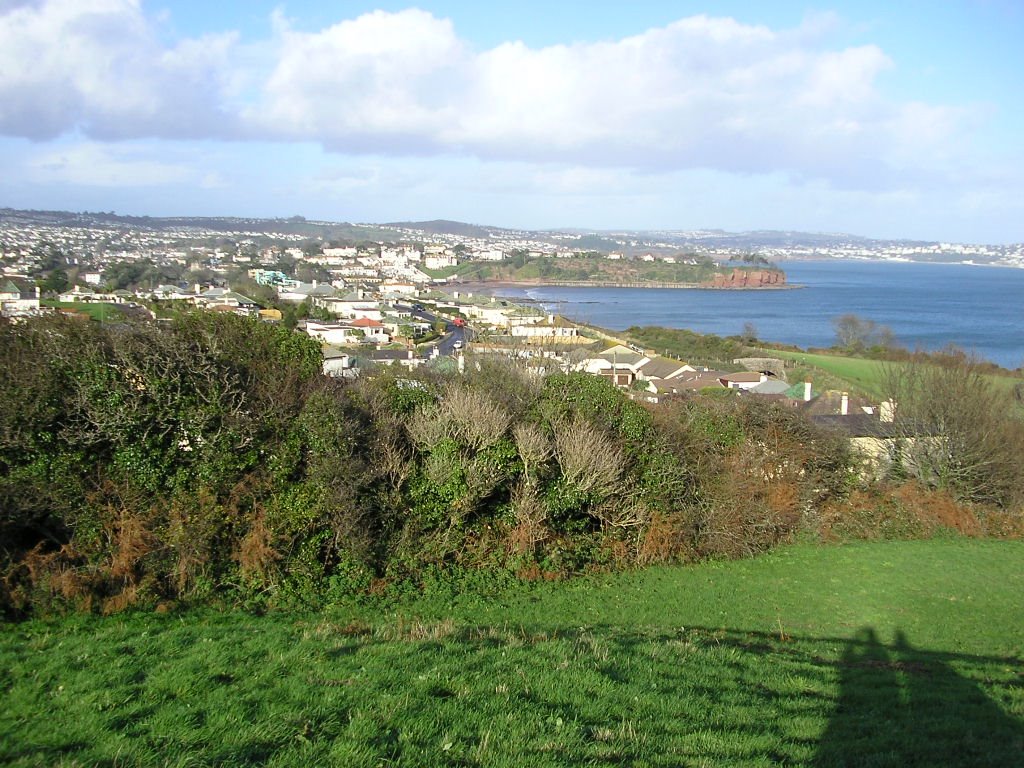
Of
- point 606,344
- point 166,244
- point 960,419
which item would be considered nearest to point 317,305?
point 606,344

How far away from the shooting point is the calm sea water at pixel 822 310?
71.6 meters

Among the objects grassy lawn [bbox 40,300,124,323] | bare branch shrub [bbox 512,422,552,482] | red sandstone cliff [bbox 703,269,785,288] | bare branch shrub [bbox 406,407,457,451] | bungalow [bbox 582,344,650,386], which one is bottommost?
bungalow [bbox 582,344,650,386]

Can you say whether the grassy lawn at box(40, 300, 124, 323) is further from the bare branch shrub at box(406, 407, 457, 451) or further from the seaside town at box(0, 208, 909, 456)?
the bare branch shrub at box(406, 407, 457, 451)

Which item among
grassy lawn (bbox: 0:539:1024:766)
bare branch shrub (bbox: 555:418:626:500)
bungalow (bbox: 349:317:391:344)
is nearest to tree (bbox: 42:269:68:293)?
bungalow (bbox: 349:317:391:344)

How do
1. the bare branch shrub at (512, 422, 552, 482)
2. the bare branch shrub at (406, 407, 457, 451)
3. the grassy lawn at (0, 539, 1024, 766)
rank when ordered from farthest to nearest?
1. the bare branch shrub at (512, 422, 552, 482)
2. the bare branch shrub at (406, 407, 457, 451)
3. the grassy lawn at (0, 539, 1024, 766)

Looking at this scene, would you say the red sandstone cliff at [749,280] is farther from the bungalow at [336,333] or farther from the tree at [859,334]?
the bungalow at [336,333]

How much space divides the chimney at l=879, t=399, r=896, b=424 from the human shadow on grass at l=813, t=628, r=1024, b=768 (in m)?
15.7

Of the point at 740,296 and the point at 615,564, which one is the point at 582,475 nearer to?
the point at 615,564

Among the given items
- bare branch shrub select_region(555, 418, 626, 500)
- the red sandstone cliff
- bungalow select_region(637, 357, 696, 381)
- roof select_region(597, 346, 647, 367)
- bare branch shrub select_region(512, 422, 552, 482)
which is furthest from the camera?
the red sandstone cliff

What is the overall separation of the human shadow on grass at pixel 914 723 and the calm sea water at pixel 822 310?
49.4m

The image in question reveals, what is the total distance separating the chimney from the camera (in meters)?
21.4

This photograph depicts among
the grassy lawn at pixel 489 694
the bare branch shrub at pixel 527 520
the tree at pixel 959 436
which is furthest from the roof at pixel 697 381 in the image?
the grassy lawn at pixel 489 694

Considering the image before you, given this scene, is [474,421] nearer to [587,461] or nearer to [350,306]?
[587,461]

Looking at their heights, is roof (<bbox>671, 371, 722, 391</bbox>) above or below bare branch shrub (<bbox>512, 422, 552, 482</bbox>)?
below
